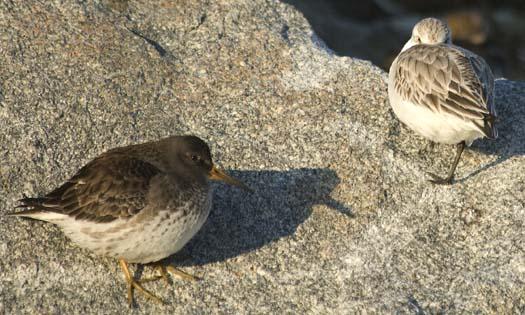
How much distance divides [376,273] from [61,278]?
91.8 inches

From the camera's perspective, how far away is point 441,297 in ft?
19.6

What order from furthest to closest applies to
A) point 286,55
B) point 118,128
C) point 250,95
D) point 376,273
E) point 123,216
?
point 286,55
point 250,95
point 118,128
point 376,273
point 123,216

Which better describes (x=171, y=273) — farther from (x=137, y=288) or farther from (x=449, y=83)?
(x=449, y=83)

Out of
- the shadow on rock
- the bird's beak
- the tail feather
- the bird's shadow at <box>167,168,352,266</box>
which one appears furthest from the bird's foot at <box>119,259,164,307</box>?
the shadow on rock

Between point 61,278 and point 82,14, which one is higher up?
point 82,14

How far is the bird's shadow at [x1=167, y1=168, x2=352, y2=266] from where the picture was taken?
623 centimetres

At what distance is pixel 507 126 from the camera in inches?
297

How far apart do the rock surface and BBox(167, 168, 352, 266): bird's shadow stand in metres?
0.01

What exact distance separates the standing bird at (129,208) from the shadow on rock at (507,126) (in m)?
2.64

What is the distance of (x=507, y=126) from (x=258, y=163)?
2.44 metres

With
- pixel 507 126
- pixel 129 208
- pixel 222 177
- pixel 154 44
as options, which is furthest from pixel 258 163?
pixel 507 126

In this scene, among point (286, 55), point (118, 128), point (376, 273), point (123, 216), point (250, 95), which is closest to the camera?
point (123, 216)

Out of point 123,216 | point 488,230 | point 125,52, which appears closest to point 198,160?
point 123,216

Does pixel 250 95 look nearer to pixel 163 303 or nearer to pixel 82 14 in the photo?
pixel 82 14
